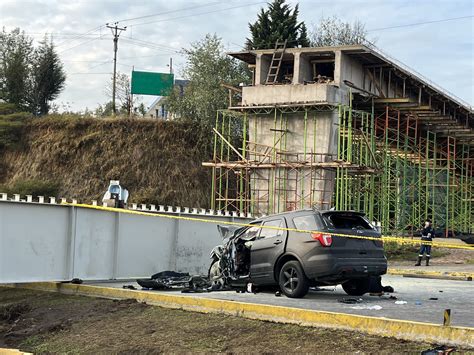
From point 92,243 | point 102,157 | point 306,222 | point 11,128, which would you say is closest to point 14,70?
point 11,128

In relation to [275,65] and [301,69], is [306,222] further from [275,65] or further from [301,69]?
[275,65]

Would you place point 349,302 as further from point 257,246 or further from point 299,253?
point 257,246

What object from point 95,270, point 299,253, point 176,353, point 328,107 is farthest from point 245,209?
point 176,353

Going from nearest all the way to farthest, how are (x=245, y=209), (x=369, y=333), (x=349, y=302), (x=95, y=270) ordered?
1. (x=369, y=333)
2. (x=349, y=302)
3. (x=95, y=270)
4. (x=245, y=209)

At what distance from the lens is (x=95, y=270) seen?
15289mm

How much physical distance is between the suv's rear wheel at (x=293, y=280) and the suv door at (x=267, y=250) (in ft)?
0.96

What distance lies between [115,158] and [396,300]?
31423 mm

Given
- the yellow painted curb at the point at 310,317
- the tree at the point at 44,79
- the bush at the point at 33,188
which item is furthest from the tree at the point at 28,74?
the yellow painted curb at the point at 310,317

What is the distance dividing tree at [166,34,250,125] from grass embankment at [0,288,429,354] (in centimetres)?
3011

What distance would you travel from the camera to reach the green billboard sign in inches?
2068

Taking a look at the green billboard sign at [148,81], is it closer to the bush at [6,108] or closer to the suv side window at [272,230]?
the bush at [6,108]

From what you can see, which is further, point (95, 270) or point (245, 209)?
point (245, 209)

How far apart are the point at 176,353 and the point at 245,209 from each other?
27.4 meters

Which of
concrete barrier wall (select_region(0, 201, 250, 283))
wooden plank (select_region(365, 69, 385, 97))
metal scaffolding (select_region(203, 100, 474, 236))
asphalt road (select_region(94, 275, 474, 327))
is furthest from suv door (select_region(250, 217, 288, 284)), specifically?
wooden plank (select_region(365, 69, 385, 97))
